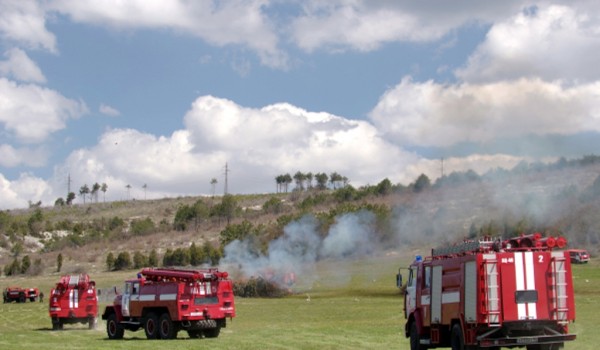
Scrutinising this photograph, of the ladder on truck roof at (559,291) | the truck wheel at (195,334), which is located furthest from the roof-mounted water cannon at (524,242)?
the truck wheel at (195,334)

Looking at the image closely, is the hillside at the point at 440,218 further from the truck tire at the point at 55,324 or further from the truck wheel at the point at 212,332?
the truck wheel at the point at 212,332

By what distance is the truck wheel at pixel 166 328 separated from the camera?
1531 inches

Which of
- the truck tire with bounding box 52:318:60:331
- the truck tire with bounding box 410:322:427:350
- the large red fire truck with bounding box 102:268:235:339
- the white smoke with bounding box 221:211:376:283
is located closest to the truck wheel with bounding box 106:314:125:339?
the large red fire truck with bounding box 102:268:235:339

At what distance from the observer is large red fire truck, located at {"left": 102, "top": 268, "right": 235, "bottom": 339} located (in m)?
38.9

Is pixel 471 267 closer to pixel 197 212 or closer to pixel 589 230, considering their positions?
pixel 589 230

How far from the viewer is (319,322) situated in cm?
4825

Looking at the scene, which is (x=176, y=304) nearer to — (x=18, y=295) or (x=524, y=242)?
(x=524, y=242)

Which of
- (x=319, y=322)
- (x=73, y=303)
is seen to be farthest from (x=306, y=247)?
(x=73, y=303)

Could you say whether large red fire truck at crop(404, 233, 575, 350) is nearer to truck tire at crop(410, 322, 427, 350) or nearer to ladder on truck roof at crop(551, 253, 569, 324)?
ladder on truck roof at crop(551, 253, 569, 324)

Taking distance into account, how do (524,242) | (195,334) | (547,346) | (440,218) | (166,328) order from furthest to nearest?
(440,218)
(195,334)
(166,328)
(524,242)
(547,346)

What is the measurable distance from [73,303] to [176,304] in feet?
43.3

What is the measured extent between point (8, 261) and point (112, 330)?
364 ft

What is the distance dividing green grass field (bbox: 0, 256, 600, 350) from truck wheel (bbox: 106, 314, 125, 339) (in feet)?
1.91

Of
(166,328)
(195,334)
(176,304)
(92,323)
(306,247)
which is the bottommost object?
(195,334)
